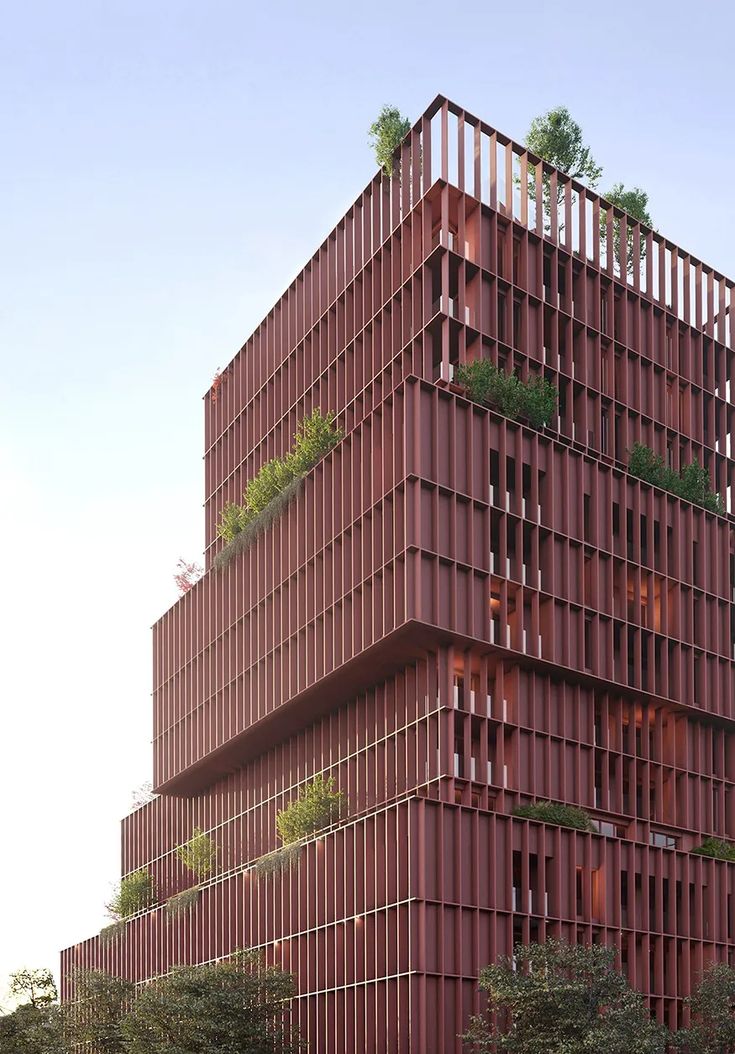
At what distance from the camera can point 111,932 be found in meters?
68.4

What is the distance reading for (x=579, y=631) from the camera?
173 ft

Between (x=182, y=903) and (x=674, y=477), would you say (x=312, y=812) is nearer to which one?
(x=182, y=903)

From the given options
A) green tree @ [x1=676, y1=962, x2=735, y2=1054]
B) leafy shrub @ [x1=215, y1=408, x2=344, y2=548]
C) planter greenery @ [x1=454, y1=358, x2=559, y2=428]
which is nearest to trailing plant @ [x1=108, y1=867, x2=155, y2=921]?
leafy shrub @ [x1=215, y1=408, x2=344, y2=548]

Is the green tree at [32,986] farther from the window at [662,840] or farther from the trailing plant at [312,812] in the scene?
the window at [662,840]

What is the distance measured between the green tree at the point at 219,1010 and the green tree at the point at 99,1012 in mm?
8418

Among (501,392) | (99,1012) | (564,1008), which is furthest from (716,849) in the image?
(99,1012)

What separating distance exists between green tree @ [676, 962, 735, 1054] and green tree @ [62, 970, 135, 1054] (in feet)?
71.0

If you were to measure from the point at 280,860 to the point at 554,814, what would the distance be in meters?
9.53

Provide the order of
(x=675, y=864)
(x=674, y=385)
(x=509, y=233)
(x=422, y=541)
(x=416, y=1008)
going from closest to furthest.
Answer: (x=416, y=1008) → (x=422, y=541) → (x=675, y=864) → (x=509, y=233) → (x=674, y=385)

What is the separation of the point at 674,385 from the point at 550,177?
32.2 feet

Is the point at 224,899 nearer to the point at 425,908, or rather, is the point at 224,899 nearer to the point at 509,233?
the point at 425,908

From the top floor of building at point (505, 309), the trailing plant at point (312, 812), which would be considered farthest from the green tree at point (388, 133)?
the trailing plant at point (312, 812)

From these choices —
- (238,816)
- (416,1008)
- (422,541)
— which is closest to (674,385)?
(422,541)

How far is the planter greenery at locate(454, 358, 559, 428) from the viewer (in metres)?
52.9
